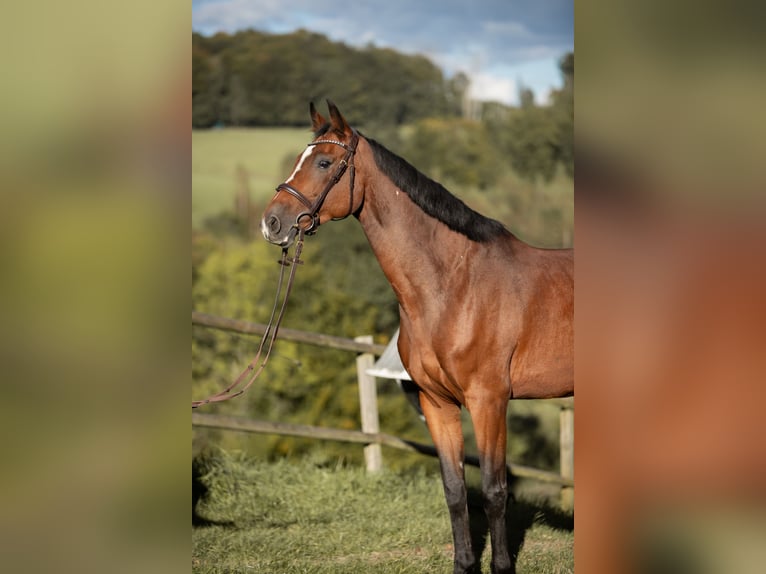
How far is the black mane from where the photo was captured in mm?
3545

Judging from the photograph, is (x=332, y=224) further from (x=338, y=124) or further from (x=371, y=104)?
(x=338, y=124)

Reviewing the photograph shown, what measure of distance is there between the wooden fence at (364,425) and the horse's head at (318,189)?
6.98ft

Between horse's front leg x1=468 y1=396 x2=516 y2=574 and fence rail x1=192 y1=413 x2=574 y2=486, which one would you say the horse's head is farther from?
fence rail x1=192 y1=413 x2=574 y2=486

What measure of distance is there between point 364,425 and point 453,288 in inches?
123

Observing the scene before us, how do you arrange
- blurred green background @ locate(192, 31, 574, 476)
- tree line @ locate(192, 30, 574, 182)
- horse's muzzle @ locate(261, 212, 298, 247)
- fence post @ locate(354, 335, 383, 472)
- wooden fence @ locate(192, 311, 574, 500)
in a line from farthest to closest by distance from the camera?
1. tree line @ locate(192, 30, 574, 182)
2. blurred green background @ locate(192, 31, 574, 476)
3. fence post @ locate(354, 335, 383, 472)
4. wooden fence @ locate(192, 311, 574, 500)
5. horse's muzzle @ locate(261, 212, 298, 247)

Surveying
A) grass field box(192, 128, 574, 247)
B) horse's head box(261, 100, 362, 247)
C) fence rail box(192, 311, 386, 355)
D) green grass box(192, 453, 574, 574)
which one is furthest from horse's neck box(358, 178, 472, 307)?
grass field box(192, 128, 574, 247)

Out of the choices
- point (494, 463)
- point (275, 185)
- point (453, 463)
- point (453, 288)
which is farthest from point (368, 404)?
point (275, 185)

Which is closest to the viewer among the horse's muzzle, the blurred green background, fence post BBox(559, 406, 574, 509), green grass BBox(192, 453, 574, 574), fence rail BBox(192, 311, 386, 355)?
the horse's muzzle

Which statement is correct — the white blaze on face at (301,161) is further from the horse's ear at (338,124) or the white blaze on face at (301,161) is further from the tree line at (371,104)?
the tree line at (371,104)

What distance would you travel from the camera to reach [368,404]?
6383mm

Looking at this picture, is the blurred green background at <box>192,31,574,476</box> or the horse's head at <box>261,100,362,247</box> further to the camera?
the blurred green background at <box>192,31,574,476</box>
